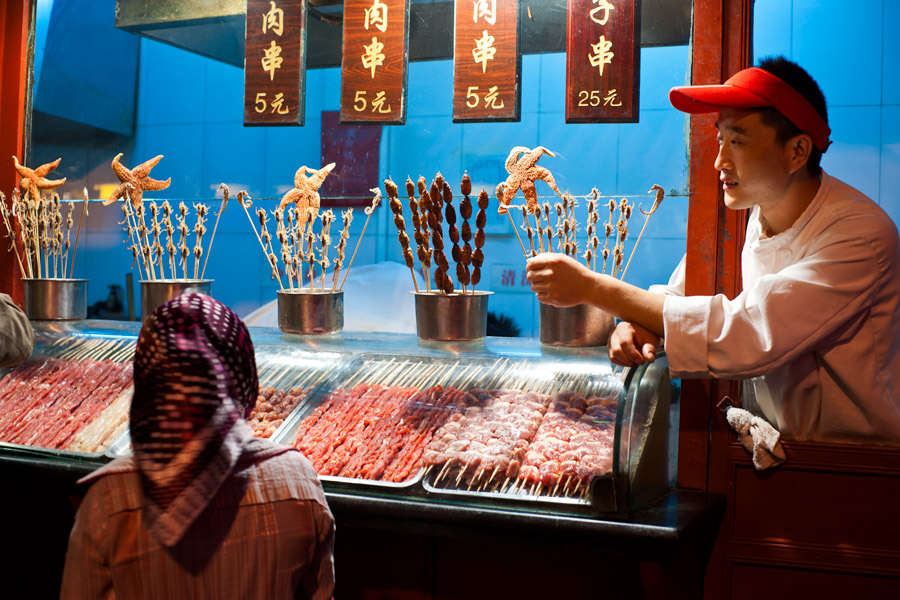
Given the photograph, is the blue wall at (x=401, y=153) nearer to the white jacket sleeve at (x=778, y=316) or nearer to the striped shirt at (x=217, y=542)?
the white jacket sleeve at (x=778, y=316)

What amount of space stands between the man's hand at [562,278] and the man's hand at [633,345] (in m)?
0.16

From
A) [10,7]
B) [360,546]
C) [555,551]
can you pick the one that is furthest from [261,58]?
[555,551]

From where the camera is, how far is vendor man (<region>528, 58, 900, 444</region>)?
2174 millimetres

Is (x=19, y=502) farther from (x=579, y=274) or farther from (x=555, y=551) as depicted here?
(x=579, y=274)

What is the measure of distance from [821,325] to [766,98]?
0.71m

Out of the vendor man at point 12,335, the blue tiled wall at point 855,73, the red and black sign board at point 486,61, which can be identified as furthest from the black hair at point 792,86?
the vendor man at point 12,335

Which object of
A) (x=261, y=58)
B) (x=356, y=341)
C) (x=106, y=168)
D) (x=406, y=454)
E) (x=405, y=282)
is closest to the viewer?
(x=406, y=454)

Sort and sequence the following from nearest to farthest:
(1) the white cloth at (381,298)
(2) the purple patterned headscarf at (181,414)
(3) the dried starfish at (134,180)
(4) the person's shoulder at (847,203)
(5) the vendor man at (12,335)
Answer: (2) the purple patterned headscarf at (181,414) < (4) the person's shoulder at (847,203) < (5) the vendor man at (12,335) < (3) the dried starfish at (134,180) < (1) the white cloth at (381,298)

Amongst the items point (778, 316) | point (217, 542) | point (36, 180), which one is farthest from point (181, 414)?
point (36, 180)

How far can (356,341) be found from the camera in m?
3.14

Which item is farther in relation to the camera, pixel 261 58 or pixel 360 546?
pixel 261 58

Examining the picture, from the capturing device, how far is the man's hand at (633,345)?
2.26 m

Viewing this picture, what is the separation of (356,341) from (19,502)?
1580 mm

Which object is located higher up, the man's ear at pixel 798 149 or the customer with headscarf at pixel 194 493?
the man's ear at pixel 798 149
